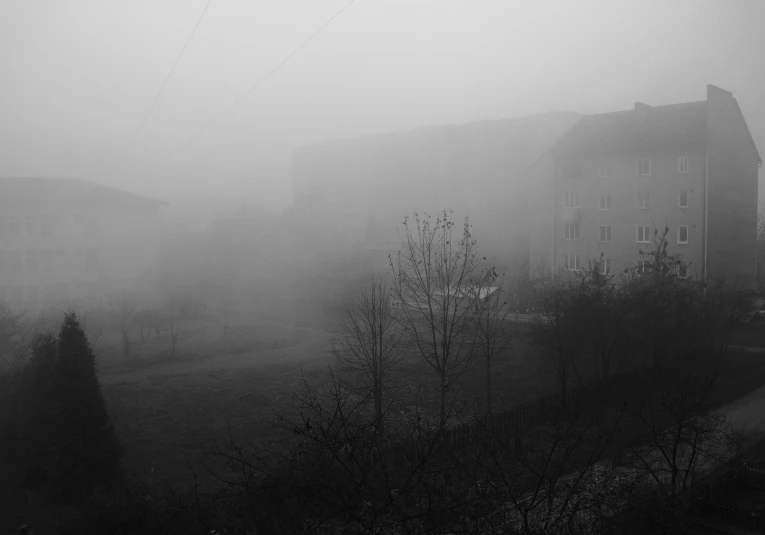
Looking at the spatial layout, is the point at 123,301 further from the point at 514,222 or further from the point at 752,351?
the point at 514,222

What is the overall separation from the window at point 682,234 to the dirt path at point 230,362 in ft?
38.6

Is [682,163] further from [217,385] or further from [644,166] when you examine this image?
[217,385]

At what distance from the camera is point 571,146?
21734 millimetres

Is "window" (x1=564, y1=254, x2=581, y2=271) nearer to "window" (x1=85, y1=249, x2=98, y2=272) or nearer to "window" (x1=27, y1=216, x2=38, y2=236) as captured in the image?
"window" (x1=85, y1=249, x2=98, y2=272)

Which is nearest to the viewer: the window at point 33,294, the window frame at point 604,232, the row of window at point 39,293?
the row of window at point 39,293

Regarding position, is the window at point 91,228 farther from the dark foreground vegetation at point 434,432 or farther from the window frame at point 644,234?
the window frame at point 644,234

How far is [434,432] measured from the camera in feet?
17.4

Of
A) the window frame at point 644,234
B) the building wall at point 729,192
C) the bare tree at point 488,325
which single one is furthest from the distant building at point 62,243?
the building wall at point 729,192

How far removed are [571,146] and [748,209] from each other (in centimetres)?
665

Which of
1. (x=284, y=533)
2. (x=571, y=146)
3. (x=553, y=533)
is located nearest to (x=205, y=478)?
(x=284, y=533)

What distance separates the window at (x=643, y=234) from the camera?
19.6 m

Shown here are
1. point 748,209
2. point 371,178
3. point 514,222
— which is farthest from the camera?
point 371,178

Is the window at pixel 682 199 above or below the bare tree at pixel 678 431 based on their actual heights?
above

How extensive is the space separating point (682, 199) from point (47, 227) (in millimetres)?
19833
